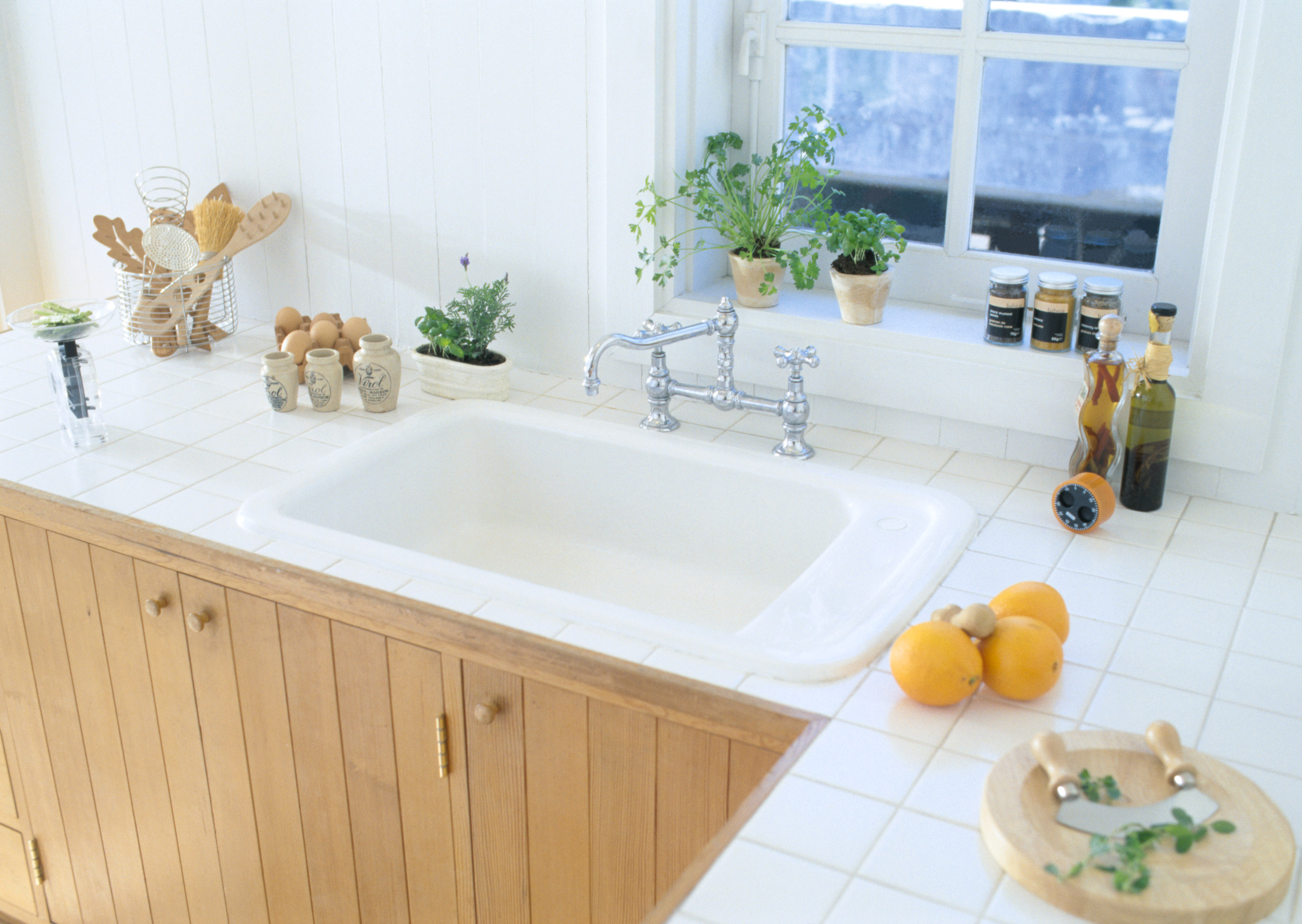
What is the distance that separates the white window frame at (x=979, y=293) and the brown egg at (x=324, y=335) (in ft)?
1.50

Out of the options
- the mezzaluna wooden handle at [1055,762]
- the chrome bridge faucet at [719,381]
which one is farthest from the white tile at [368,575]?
the mezzaluna wooden handle at [1055,762]

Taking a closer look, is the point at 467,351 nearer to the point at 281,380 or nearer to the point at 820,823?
the point at 281,380

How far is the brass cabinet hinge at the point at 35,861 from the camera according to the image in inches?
84.7

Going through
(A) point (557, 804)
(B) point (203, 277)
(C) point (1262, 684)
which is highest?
(B) point (203, 277)

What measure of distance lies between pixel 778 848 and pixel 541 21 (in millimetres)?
1424

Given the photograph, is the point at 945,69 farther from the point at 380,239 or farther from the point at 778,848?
the point at 778,848

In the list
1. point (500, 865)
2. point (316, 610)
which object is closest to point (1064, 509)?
point (500, 865)

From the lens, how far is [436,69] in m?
2.13

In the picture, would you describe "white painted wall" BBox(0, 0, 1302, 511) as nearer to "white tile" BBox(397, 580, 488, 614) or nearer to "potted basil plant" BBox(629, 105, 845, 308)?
"potted basil plant" BBox(629, 105, 845, 308)

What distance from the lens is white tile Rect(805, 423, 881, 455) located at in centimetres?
192

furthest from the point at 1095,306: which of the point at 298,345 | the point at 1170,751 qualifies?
the point at 298,345

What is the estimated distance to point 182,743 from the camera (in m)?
1.83

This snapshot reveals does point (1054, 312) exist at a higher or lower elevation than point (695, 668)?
higher

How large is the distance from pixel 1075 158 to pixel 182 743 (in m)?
1.57
